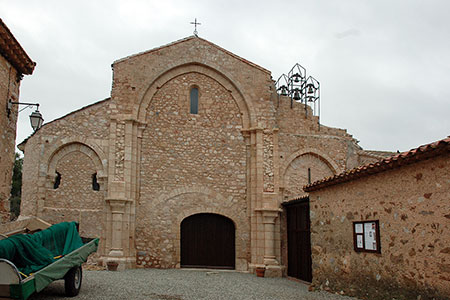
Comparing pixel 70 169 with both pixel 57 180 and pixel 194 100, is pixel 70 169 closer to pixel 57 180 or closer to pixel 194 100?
pixel 57 180

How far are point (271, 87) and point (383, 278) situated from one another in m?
10.4

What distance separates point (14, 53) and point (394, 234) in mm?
8433

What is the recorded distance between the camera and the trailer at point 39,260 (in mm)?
6402

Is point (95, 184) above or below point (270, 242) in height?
above

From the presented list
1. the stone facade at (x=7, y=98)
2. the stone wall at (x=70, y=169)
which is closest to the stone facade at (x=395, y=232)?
the stone facade at (x=7, y=98)

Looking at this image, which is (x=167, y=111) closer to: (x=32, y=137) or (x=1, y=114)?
(x=32, y=137)

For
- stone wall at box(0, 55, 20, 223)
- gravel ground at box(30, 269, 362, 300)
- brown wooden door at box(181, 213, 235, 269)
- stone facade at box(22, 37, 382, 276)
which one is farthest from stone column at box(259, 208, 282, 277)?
stone wall at box(0, 55, 20, 223)

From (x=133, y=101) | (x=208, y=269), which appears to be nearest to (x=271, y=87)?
(x=133, y=101)

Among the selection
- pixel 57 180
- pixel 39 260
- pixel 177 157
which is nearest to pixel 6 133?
pixel 39 260

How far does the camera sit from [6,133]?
884cm

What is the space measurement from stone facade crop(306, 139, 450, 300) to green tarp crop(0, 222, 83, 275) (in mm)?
6105

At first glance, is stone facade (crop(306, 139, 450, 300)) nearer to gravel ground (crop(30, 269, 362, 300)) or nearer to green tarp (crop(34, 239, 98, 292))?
gravel ground (crop(30, 269, 362, 300))

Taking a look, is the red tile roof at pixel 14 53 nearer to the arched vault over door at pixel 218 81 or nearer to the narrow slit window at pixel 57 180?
the narrow slit window at pixel 57 180

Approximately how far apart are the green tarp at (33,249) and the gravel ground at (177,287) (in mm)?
937
